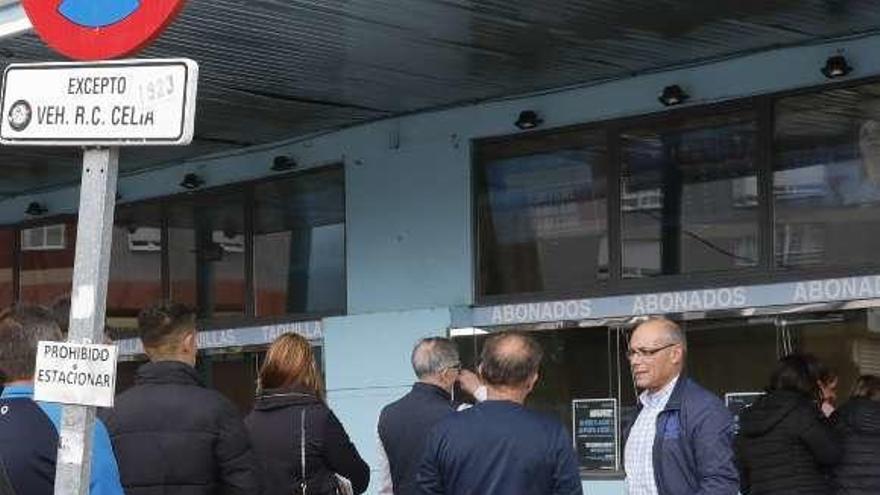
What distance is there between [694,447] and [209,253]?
7.31 m

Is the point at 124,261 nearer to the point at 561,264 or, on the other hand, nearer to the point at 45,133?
the point at 561,264

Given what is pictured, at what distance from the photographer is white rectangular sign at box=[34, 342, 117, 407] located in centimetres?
432

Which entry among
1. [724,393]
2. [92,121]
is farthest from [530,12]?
[92,121]

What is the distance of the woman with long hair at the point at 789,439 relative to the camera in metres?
7.64

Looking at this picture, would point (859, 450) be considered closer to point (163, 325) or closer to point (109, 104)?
point (163, 325)

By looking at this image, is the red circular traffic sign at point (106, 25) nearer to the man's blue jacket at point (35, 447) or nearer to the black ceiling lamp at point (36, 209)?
the man's blue jacket at point (35, 447)

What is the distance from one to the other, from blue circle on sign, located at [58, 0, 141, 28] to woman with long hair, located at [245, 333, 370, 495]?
2279 mm

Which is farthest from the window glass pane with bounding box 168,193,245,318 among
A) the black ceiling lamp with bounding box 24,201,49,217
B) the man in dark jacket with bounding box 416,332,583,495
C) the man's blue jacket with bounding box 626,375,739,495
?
the man in dark jacket with bounding box 416,332,583,495

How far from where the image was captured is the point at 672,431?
595 centimetres

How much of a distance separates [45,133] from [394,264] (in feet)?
21.1

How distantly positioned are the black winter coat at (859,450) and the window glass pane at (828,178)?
42.1 inches

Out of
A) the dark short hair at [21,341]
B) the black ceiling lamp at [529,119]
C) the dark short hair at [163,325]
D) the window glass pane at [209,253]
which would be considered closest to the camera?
the dark short hair at [21,341]

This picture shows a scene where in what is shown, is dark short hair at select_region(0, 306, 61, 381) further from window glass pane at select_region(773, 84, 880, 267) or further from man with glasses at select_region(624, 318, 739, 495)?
window glass pane at select_region(773, 84, 880, 267)

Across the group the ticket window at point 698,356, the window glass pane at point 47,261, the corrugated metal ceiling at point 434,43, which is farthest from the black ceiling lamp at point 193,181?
the ticket window at point 698,356
